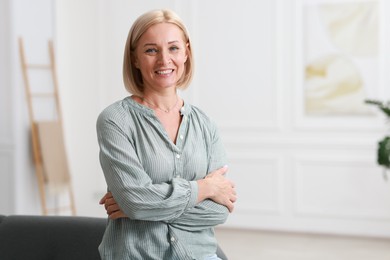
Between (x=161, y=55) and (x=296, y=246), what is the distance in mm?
3990

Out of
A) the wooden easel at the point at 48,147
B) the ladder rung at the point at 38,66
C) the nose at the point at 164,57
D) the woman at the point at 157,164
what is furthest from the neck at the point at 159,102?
the ladder rung at the point at 38,66

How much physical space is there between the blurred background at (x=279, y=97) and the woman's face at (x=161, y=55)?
4155mm

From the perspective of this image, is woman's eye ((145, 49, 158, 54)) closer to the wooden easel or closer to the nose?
the nose

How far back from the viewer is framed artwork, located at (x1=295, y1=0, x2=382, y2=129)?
5.59 metres

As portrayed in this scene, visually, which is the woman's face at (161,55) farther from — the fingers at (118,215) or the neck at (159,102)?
the fingers at (118,215)

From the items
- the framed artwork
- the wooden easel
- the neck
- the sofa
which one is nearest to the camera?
the neck

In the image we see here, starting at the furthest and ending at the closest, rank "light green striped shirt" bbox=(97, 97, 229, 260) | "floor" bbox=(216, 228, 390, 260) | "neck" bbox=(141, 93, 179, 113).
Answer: "floor" bbox=(216, 228, 390, 260) < "neck" bbox=(141, 93, 179, 113) < "light green striped shirt" bbox=(97, 97, 229, 260)

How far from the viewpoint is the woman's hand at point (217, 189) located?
1702mm

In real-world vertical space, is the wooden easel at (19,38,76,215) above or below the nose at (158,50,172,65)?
below

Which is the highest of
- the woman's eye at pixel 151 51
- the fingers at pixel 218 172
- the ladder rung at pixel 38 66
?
the woman's eye at pixel 151 51

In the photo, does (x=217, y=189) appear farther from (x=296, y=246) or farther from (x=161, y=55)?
(x=296, y=246)

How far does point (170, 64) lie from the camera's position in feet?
5.62

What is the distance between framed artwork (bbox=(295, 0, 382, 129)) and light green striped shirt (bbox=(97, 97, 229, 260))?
414 cm

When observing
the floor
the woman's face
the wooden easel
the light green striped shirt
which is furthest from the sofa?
the wooden easel
